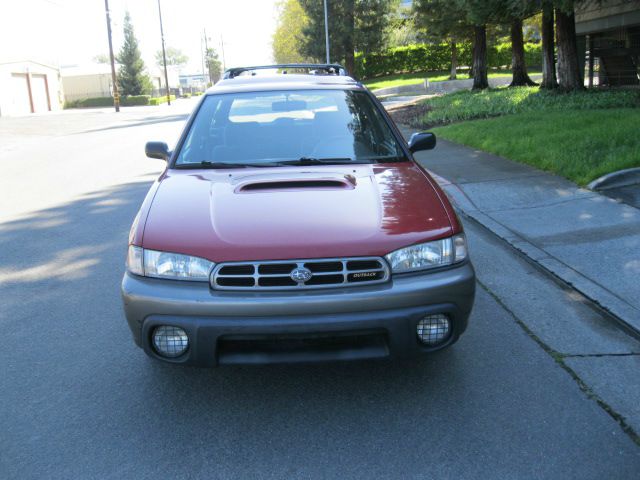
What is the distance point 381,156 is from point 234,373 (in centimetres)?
174

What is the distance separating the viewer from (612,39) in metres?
24.3

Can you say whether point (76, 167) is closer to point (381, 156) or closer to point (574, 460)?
point (381, 156)

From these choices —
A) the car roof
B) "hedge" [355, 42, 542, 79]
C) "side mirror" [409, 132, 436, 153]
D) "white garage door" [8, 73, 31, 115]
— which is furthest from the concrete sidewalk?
"white garage door" [8, 73, 31, 115]

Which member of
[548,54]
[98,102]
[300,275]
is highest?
[98,102]

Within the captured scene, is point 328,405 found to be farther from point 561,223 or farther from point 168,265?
point 561,223

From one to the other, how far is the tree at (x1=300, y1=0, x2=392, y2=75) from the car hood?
44.3 meters

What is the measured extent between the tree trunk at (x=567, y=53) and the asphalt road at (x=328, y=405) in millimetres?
14683

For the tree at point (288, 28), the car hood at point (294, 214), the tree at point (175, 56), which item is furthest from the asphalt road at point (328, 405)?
the tree at point (175, 56)

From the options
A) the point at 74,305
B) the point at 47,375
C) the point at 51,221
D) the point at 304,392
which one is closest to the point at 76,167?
the point at 51,221

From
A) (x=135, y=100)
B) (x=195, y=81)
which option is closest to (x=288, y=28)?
(x=135, y=100)

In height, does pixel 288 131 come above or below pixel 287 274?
above

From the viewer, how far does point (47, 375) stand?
3.88 metres

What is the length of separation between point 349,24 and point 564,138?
125 ft

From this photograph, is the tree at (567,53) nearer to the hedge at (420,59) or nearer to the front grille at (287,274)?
the front grille at (287,274)
